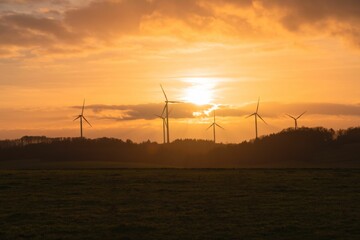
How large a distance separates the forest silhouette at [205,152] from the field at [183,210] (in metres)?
77.6

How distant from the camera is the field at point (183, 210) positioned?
25.1 meters

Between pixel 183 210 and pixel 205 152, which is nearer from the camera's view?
pixel 183 210

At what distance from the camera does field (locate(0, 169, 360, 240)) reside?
82.5 feet

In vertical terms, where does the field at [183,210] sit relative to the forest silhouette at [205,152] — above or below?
below

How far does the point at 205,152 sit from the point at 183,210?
5059 inches

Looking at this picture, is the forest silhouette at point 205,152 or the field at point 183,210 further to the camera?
the forest silhouette at point 205,152

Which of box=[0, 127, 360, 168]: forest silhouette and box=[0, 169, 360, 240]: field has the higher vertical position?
box=[0, 127, 360, 168]: forest silhouette

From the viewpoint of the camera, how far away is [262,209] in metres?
32.7

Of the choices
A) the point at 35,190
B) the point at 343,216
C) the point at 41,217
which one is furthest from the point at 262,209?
the point at 35,190

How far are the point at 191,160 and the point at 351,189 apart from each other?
111168 mm

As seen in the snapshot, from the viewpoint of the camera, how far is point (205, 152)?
161m

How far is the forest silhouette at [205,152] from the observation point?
13675 cm

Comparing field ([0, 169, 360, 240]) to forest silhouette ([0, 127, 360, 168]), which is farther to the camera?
forest silhouette ([0, 127, 360, 168])

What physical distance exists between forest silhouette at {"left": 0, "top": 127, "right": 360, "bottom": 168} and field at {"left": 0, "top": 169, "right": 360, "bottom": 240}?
255 feet
